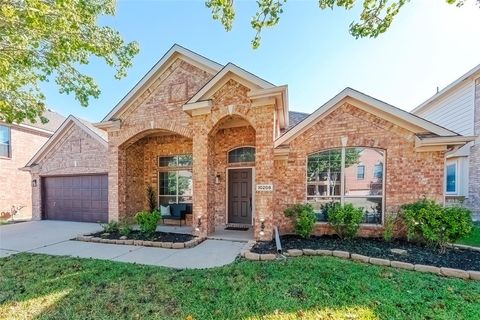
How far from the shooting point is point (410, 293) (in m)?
3.70

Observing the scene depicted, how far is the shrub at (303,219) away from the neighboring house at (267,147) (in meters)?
0.73

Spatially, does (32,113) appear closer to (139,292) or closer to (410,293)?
(139,292)

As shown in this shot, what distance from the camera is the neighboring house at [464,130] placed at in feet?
32.9

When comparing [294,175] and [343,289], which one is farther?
[294,175]

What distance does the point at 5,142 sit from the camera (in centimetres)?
1462

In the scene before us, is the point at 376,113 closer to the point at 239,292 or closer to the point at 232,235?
the point at 232,235

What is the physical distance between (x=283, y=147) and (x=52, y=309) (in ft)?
21.8

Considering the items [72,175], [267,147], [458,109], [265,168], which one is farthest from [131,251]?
[458,109]

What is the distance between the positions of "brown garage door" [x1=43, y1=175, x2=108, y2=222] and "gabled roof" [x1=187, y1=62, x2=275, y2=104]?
23.6 feet

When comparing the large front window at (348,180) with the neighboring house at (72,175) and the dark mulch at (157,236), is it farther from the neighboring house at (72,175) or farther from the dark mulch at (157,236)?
the neighboring house at (72,175)

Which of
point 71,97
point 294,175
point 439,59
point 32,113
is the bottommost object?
point 294,175

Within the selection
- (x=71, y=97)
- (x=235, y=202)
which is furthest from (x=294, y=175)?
(x=71, y=97)

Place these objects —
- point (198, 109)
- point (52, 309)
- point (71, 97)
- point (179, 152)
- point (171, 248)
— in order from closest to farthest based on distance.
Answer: point (52, 309) < point (171, 248) < point (198, 109) < point (71, 97) < point (179, 152)

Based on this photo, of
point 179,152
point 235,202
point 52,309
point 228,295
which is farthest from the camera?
point 179,152
